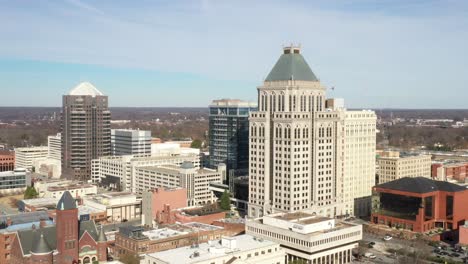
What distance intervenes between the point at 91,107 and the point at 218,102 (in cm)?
5051

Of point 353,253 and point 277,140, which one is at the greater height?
point 277,140

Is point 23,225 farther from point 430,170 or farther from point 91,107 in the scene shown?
point 430,170

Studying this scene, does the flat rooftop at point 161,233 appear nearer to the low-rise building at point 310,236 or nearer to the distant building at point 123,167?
the low-rise building at point 310,236

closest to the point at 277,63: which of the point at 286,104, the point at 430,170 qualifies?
the point at 286,104

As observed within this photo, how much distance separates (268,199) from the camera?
405ft

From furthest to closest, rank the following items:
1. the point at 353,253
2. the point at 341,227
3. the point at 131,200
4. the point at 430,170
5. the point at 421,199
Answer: the point at 430,170 < the point at 131,200 < the point at 421,199 < the point at 353,253 < the point at 341,227

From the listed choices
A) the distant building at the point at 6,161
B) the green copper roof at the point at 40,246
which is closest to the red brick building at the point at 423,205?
the green copper roof at the point at 40,246

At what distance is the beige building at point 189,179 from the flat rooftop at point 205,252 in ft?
191

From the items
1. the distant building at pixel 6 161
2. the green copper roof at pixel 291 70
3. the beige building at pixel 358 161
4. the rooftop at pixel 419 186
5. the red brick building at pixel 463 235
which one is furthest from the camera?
the distant building at pixel 6 161

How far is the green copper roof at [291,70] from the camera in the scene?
404ft

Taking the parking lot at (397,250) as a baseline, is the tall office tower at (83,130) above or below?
above

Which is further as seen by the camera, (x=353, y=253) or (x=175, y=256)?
(x=353, y=253)

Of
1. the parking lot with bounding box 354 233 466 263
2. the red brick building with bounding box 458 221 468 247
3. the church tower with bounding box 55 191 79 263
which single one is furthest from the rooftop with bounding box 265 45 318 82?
the church tower with bounding box 55 191 79 263

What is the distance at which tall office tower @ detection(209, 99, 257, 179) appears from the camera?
516ft
